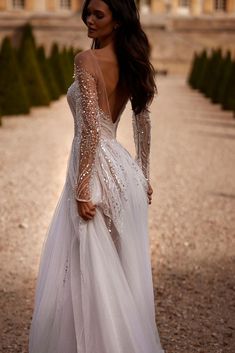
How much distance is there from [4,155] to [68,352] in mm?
7149

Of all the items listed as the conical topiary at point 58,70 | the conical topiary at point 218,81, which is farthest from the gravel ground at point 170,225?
the conical topiary at point 58,70

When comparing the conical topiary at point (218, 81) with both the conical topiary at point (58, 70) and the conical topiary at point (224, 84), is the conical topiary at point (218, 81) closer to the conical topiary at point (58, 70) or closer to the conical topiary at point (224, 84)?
the conical topiary at point (224, 84)

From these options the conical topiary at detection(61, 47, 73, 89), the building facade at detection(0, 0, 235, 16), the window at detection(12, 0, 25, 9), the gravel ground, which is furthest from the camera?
the window at detection(12, 0, 25, 9)

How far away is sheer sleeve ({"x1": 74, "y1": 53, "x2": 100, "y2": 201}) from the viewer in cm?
251

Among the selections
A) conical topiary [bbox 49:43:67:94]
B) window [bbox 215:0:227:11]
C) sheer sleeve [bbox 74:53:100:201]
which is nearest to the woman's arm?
sheer sleeve [bbox 74:53:100:201]

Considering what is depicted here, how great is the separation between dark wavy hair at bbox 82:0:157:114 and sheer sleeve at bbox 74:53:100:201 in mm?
163

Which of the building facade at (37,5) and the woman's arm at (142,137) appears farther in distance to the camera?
the building facade at (37,5)

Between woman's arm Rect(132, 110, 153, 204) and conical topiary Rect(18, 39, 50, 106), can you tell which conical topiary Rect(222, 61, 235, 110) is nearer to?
conical topiary Rect(18, 39, 50, 106)

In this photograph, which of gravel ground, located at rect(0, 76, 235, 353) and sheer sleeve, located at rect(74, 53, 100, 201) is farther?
gravel ground, located at rect(0, 76, 235, 353)

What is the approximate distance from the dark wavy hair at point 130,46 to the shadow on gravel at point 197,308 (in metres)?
1.45

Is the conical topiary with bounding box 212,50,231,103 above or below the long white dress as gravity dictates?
below

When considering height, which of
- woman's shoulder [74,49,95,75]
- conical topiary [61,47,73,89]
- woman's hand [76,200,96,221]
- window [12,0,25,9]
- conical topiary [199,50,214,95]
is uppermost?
woman's shoulder [74,49,95,75]

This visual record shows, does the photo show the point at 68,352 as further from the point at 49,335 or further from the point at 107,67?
the point at 107,67

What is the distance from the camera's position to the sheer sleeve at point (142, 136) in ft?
9.46
